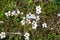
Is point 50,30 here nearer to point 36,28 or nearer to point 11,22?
point 36,28

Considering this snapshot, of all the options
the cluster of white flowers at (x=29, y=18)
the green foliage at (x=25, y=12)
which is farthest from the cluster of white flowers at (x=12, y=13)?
the cluster of white flowers at (x=29, y=18)

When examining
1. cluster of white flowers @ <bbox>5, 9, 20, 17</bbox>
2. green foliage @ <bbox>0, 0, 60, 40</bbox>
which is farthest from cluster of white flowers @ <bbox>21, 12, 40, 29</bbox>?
cluster of white flowers @ <bbox>5, 9, 20, 17</bbox>

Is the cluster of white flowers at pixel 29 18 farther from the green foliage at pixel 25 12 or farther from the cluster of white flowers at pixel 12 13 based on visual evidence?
the cluster of white flowers at pixel 12 13

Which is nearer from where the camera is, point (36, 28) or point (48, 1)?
point (36, 28)

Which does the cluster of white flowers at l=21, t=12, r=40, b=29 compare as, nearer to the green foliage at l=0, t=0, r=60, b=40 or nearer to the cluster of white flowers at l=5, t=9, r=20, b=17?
the green foliage at l=0, t=0, r=60, b=40

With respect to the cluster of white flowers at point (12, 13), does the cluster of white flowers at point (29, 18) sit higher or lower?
lower

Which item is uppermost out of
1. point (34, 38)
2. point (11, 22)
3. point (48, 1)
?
point (48, 1)

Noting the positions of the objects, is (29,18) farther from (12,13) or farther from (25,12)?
(12,13)

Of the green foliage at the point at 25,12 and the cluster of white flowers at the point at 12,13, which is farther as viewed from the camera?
the cluster of white flowers at the point at 12,13

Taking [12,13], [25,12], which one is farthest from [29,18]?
[12,13]

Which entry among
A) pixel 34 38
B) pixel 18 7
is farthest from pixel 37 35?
pixel 18 7

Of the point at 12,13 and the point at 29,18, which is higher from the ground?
the point at 12,13
